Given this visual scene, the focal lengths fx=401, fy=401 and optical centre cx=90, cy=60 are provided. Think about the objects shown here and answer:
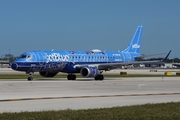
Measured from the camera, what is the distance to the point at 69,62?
50.6 meters

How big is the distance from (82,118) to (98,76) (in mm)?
35471

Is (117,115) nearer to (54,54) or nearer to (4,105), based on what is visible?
(4,105)

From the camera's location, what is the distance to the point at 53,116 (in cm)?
1488

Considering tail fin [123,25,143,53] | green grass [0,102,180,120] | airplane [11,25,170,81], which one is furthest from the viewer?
tail fin [123,25,143,53]

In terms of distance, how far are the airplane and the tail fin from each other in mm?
3547

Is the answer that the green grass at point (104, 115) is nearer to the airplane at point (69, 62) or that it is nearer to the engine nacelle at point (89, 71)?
the airplane at point (69, 62)

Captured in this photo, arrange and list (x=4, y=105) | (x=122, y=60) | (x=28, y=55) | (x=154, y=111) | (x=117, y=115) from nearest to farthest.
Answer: (x=117, y=115)
(x=154, y=111)
(x=4, y=105)
(x=28, y=55)
(x=122, y=60)

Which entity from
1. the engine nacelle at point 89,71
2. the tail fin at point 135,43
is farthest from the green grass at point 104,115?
the tail fin at point 135,43

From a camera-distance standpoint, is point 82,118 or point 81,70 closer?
point 82,118

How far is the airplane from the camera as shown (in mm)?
46938

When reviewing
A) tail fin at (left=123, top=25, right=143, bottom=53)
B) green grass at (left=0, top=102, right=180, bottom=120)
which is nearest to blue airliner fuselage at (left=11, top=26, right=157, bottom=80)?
tail fin at (left=123, top=25, right=143, bottom=53)

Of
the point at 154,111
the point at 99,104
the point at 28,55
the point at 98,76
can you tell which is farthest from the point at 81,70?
the point at 154,111

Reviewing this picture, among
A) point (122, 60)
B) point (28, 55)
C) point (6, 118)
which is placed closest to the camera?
point (6, 118)

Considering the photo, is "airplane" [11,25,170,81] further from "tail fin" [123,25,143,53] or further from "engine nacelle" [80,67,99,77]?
"tail fin" [123,25,143,53]
